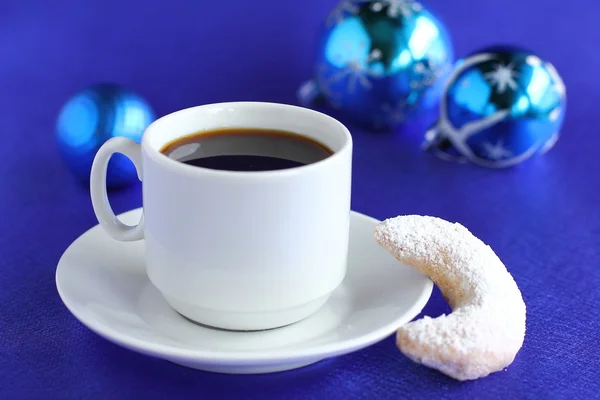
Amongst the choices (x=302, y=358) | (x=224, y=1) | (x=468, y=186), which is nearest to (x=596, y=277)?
(x=468, y=186)

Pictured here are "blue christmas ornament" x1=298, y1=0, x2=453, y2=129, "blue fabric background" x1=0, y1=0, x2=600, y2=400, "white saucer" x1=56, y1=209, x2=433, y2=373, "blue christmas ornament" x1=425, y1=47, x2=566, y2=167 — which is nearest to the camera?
"white saucer" x1=56, y1=209, x2=433, y2=373

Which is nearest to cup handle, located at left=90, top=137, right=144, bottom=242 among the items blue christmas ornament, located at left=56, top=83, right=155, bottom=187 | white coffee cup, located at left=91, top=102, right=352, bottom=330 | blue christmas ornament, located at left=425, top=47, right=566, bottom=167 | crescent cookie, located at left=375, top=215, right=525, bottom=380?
white coffee cup, located at left=91, top=102, right=352, bottom=330

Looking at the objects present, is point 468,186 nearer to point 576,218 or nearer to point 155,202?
point 576,218

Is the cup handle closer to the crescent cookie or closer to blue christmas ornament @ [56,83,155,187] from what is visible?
the crescent cookie

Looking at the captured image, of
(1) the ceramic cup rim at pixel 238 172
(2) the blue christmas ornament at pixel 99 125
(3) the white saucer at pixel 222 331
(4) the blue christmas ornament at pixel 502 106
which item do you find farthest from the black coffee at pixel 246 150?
(4) the blue christmas ornament at pixel 502 106

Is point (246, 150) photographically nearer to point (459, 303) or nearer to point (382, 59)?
point (459, 303)
